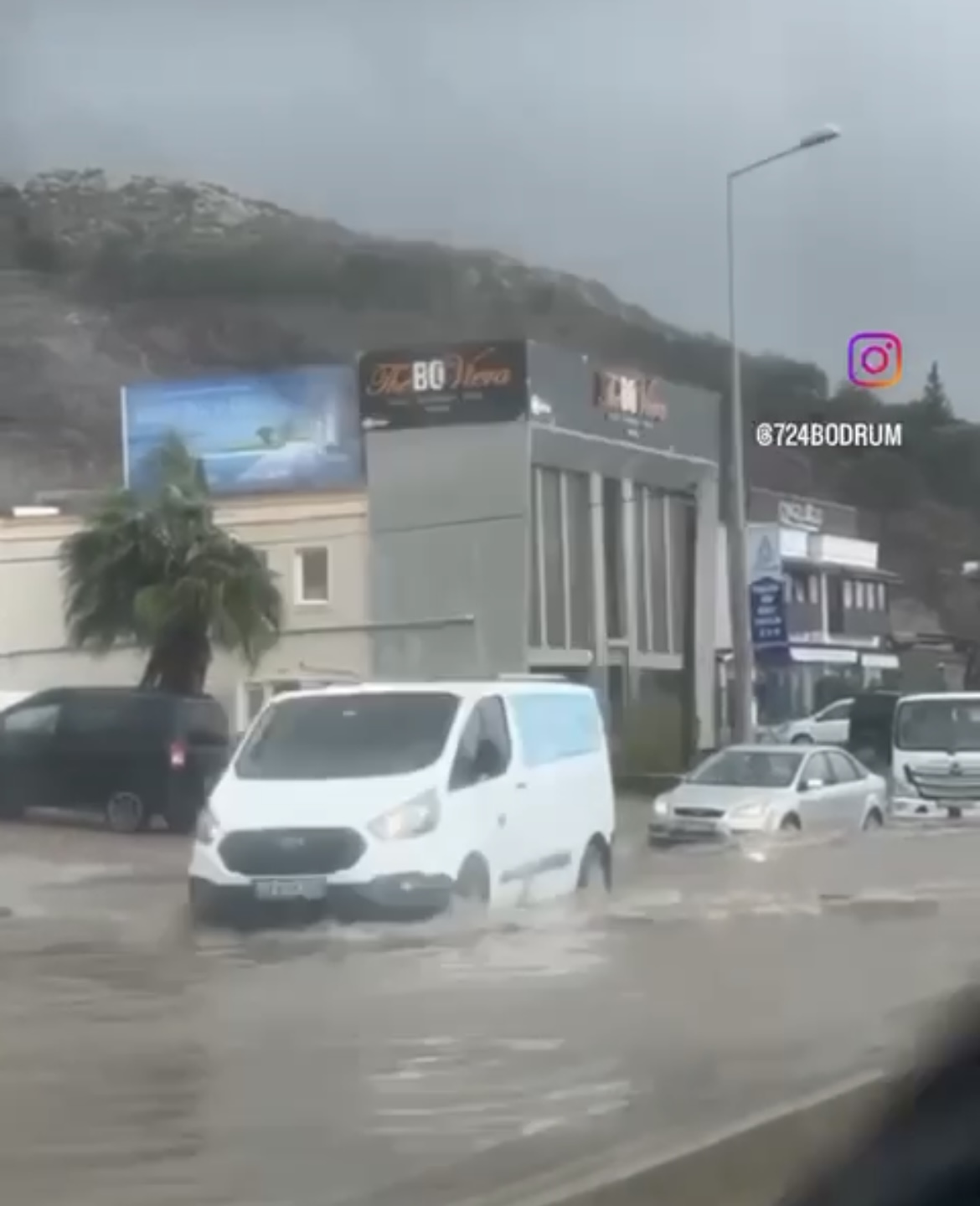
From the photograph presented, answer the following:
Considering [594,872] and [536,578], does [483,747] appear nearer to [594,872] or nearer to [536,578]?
[594,872]

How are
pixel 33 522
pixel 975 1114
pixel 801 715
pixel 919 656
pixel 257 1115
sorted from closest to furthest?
pixel 975 1114, pixel 257 1115, pixel 33 522, pixel 801 715, pixel 919 656

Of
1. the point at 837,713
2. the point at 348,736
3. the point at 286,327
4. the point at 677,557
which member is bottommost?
the point at 837,713

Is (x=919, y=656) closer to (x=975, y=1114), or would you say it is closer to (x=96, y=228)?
(x=96, y=228)

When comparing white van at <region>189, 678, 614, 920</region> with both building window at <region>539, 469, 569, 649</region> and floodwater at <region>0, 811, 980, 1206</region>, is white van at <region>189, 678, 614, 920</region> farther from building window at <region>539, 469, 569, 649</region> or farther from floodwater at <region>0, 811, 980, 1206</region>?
building window at <region>539, 469, 569, 649</region>

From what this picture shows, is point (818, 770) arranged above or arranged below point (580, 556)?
below

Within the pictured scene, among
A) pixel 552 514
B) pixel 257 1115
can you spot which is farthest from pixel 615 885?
pixel 552 514

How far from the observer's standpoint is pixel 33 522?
152 ft

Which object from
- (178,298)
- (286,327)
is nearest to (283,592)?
(286,327)

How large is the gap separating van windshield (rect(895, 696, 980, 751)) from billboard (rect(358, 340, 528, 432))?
1803cm

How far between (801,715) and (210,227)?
43.3m

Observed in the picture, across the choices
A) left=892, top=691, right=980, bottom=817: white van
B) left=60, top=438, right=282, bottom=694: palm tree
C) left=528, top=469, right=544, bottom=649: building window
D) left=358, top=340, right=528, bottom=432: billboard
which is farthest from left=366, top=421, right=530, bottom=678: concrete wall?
left=892, top=691, right=980, bottom=817: white van

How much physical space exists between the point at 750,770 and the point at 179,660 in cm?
1362

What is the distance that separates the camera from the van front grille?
15195mm

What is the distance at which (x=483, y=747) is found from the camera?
1633 cm
